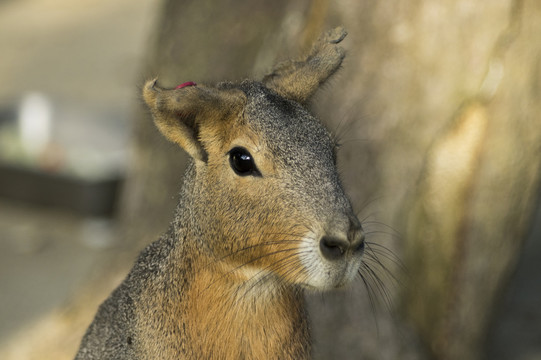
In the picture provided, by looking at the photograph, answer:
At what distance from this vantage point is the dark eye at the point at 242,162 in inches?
99.7

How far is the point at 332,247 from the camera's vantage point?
2.35 metres

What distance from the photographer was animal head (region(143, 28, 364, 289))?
7.88 ft

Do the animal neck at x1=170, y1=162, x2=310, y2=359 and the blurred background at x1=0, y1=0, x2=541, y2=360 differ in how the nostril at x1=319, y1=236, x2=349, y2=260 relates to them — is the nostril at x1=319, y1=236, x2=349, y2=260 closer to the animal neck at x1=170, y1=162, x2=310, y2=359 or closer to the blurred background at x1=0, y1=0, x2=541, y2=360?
the animal neck at x1=170, y1=162, x2=310, y2=359

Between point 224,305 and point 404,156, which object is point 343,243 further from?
point 404,156

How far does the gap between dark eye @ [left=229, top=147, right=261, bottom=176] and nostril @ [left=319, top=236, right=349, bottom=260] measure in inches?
12.5

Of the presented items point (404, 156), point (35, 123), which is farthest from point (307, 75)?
point (35, 123)

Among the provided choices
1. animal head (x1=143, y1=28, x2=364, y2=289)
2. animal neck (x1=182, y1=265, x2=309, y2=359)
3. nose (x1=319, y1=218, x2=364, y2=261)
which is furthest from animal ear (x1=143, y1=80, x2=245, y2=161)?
nose (x1=319, y1=218, x2=364, y2=261)

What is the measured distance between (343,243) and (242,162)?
43 cm

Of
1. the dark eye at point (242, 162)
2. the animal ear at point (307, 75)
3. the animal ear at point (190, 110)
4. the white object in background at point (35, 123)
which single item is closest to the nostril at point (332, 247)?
the dark eye at point (242, 162)

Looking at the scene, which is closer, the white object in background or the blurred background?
the blurred background

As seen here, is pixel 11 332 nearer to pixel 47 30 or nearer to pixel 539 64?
pixel 539 64

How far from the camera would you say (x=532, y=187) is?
5.04 meters

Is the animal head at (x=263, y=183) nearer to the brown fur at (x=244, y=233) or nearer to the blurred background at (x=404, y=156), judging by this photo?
the brown fur at (x=244, y=233)

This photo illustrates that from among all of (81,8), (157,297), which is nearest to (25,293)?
(157,297)
